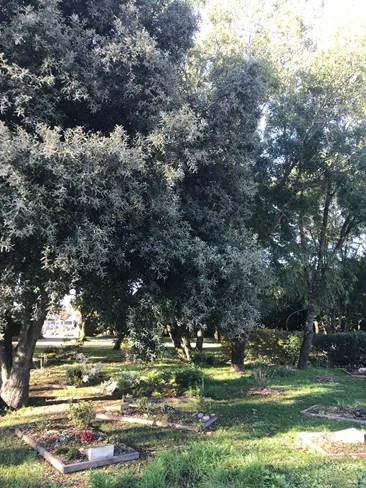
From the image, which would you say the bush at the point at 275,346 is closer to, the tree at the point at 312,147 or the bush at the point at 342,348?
the bush at the point at 342,348

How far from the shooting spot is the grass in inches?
192

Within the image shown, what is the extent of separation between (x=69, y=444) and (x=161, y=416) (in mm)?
2126

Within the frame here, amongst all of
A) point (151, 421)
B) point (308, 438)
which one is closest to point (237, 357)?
point (151, 421)

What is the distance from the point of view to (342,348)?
59.8ft

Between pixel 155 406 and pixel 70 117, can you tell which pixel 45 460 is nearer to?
pixel 155 406

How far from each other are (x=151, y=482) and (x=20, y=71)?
4.54 m

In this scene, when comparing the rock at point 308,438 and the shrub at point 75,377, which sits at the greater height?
the shrub at point 75,377

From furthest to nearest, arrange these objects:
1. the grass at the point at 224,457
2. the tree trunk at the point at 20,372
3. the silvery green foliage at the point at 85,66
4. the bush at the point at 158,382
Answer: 1. the bush at the point at 158,382
2. the tree trunk at the point at 20,372
3. the silvery green foliage at the point at 85,66
4. the grass at the point at 224,457

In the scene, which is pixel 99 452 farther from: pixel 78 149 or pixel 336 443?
pixel 78 149

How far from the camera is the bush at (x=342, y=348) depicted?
59.4 ft

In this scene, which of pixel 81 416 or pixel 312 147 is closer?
pixel 81 416

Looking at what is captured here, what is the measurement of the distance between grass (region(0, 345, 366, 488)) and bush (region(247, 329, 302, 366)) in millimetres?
7790

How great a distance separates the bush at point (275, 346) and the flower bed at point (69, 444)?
12.5 meters


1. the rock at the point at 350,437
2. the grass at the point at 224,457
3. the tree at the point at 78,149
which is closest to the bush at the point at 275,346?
the grass at the point at 224,457
